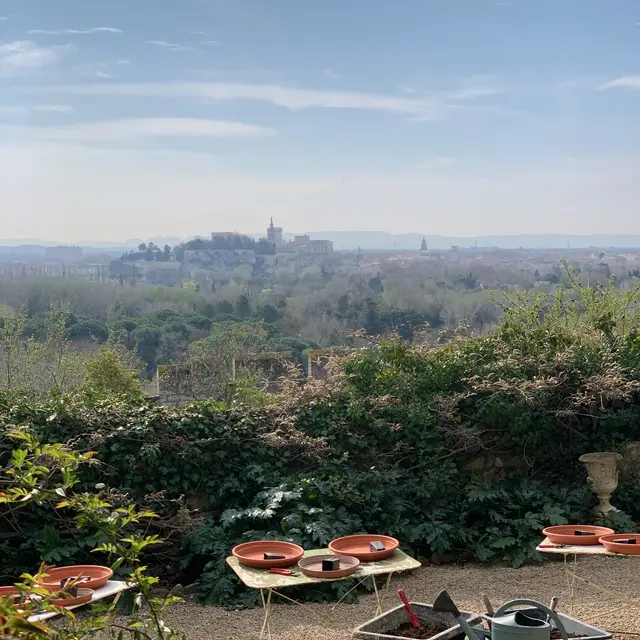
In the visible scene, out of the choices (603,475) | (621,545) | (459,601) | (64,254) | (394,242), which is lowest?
(459,601)

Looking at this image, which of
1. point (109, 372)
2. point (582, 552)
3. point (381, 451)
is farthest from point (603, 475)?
point (109, 372)

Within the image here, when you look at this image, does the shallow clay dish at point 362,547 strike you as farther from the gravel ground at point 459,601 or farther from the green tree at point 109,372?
the green tree at point 109,372

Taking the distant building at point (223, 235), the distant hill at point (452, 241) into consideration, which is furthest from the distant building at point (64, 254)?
the distant hill at point (452, 241)

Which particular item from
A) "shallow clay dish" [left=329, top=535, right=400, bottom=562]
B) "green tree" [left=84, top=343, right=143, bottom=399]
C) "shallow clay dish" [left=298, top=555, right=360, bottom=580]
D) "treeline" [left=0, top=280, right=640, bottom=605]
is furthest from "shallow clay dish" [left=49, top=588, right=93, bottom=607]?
"green tree" [left=84, top=343, right=143, bottom=399]

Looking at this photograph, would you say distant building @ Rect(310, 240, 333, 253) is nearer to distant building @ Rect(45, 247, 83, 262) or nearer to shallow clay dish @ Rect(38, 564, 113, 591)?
distant building @ Rect(45, 247, 83, 262)

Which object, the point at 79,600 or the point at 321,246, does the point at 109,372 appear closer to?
the point at 79,600

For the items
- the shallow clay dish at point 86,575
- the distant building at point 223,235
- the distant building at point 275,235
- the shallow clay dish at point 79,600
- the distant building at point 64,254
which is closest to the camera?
the shallow clay dish at point 79,600
